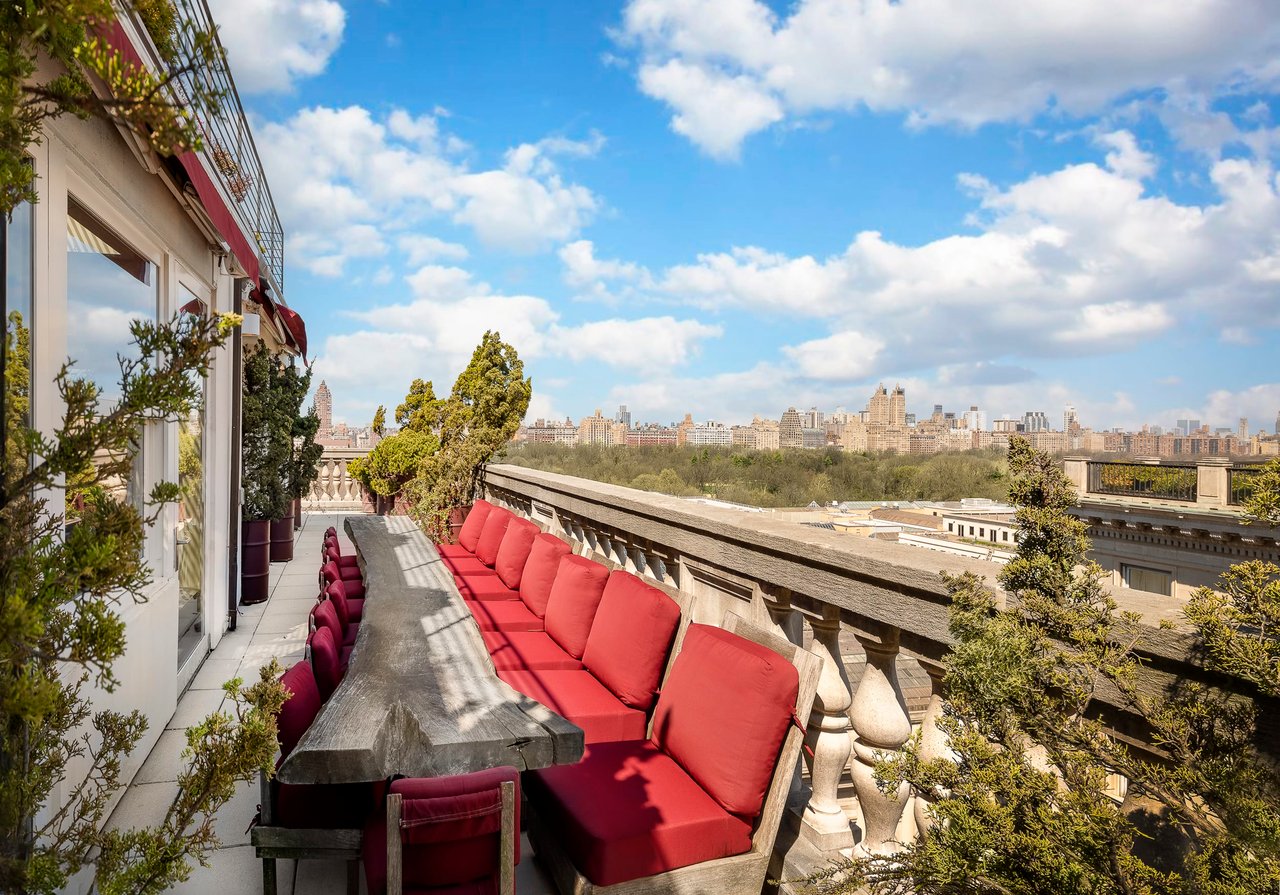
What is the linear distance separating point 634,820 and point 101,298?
3364 millimetres

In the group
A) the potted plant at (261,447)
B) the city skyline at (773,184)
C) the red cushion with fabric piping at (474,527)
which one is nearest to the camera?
the red cushion with fabric piping at (474,527)

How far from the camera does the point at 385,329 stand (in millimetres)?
33125

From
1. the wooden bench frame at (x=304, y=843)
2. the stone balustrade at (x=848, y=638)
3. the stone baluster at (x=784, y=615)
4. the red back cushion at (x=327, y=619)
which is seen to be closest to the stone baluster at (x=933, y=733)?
the stone balustrade at (x=848, y=638)

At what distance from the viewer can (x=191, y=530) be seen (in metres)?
5.11

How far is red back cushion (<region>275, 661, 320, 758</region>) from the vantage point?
6.33 ft

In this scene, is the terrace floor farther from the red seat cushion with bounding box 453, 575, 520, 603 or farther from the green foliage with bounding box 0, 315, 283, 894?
the red seat cushion with bounding box 453, 575, 520, 603

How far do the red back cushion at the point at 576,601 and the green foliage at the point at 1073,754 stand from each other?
1.85m

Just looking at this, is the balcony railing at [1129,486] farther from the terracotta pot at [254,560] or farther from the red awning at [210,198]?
the terracotta pot at [254,560]

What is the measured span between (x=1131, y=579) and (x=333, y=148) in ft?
52.1

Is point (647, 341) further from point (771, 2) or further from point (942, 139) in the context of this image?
point (771, 2)

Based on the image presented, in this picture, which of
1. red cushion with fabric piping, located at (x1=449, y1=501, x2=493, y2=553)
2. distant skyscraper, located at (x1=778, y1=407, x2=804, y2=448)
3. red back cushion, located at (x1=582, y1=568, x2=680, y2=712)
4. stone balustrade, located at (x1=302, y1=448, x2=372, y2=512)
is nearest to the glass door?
red cushion with fabric piping, located at (x1=449, y1=501, x2=493, y2=553)

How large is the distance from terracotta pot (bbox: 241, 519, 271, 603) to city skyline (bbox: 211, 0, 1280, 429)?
2.70m

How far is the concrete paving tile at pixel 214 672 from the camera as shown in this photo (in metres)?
4.45

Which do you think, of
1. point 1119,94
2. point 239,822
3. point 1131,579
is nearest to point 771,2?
point 1131,579
